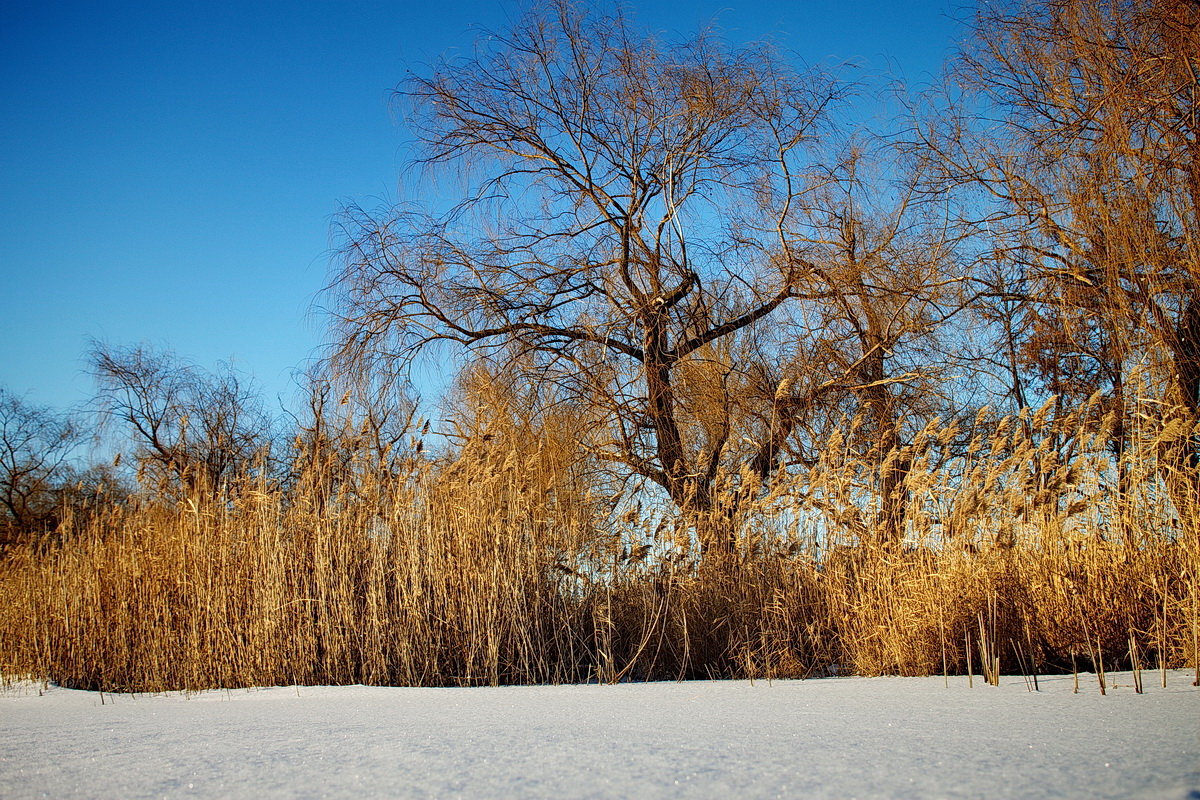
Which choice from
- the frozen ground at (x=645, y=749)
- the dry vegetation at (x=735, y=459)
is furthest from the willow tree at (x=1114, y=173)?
the frozen ground at (x=645, y=749)

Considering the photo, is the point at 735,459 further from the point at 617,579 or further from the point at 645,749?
the point at 645,749

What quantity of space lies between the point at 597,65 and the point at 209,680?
6.13 meters

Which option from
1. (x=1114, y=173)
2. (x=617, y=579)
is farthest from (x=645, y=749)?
(x=1114, y=173)

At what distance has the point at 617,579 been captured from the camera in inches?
189

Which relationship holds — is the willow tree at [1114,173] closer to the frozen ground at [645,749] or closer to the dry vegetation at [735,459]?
the dry vegetation at [735,459]

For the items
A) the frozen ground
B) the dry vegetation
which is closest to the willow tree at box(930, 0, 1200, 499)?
the dry vegetation

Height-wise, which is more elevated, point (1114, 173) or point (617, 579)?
point (1114, 173)

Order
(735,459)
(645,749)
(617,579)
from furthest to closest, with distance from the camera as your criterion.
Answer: (735,459)
(617,579)
(645,749)

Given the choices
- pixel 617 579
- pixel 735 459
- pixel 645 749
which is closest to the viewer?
pixel 645 749

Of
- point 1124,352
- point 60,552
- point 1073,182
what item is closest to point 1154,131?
point 1073,182

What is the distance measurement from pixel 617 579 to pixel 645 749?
322 centimetres

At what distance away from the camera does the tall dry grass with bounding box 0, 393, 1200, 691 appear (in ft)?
12.8

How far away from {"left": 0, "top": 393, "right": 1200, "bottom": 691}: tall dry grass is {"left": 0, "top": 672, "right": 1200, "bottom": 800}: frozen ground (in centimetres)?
131

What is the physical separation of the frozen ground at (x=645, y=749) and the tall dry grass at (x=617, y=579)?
131 cm
